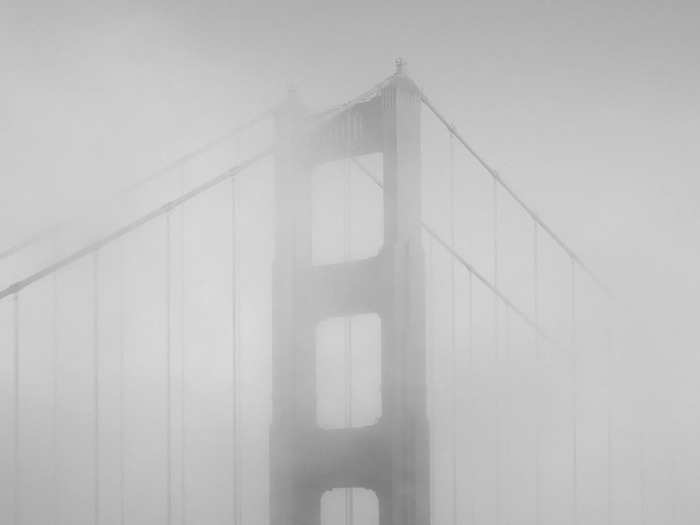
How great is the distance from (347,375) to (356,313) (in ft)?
2.68

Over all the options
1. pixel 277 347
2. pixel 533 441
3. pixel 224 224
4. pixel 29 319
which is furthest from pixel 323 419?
pixel 29 319

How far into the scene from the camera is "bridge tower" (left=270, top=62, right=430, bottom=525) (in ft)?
23.0

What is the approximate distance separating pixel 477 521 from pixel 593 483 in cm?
90

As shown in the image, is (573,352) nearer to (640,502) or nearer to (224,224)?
(640,502)

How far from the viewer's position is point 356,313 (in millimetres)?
7289

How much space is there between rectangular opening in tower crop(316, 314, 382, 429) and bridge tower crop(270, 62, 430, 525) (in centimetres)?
20

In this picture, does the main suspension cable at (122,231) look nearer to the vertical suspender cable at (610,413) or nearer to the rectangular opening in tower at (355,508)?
the vertical suspender cable at (610,413)

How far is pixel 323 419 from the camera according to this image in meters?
7.80

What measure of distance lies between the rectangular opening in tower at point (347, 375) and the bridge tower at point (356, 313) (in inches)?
7.9

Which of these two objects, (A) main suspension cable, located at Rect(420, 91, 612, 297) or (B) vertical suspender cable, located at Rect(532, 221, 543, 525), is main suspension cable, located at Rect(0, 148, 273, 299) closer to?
(A) main suspension cable, located at Rect(420, 91, 612, 297)

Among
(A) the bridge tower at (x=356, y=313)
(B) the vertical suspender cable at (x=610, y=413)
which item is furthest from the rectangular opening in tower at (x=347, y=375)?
(B) the vertical suspender cable at (x=610, y=413)

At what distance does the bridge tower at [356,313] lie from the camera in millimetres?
7004

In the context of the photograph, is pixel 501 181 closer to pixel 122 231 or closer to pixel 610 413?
pixel 610 413

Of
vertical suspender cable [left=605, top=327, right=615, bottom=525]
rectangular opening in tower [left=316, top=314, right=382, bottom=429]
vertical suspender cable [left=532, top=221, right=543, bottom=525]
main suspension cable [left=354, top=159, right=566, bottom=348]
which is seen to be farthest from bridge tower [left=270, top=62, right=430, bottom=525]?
vertical suspender cable [left=605, top=327, right=615, bottom=525]
